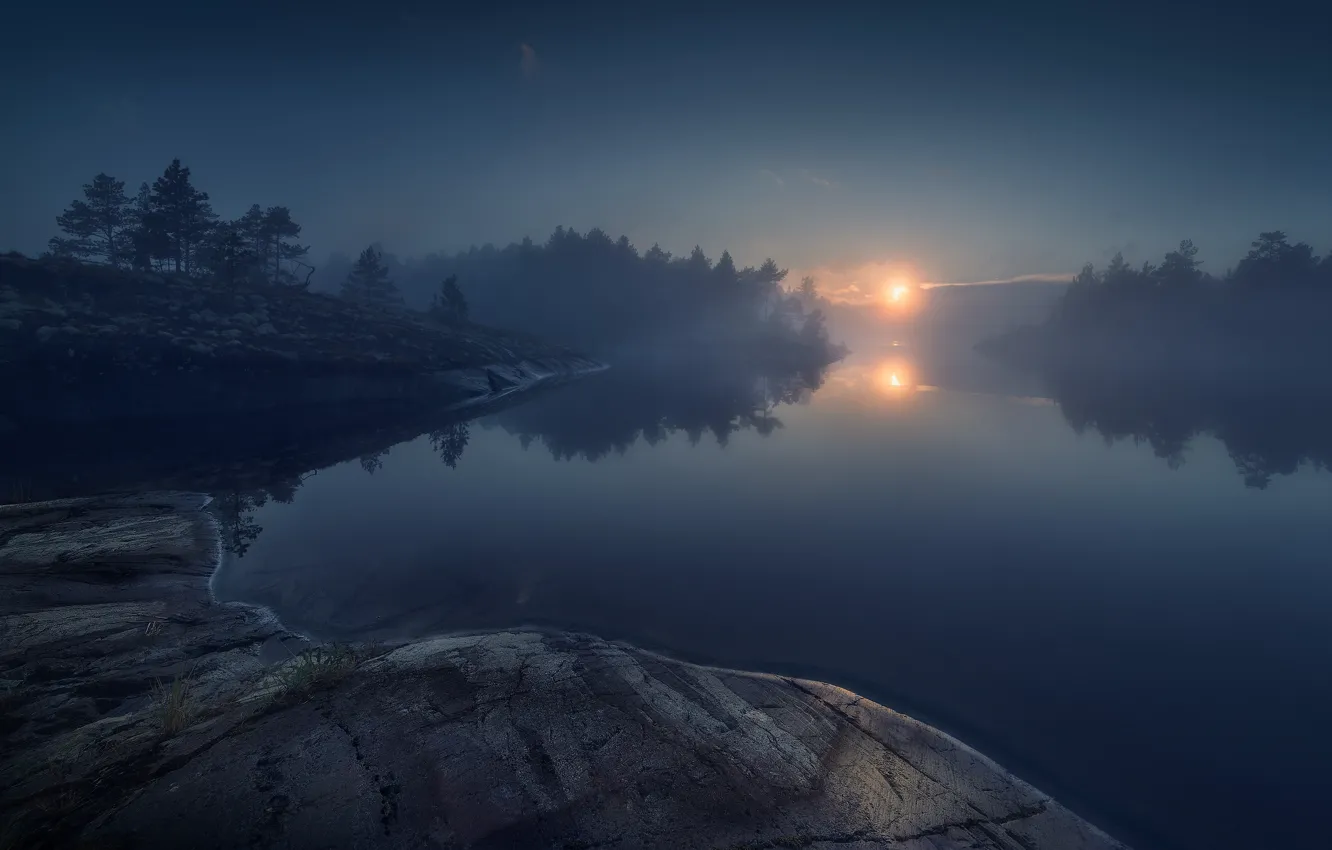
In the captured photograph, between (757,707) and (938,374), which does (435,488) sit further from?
(938,374)

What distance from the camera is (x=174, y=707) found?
6766mm

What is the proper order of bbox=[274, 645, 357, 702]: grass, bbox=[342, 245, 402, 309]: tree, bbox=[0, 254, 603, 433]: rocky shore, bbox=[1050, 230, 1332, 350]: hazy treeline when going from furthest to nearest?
bbox=[1050, 230, 1332, 350]: hazy treeline → bbox=[342, 245, 402, 309]: tree → bbox=[0, 254, 603, 433]: rocky shore → bbox=[274, 645, 357, 702]: grass

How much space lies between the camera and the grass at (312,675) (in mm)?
7559

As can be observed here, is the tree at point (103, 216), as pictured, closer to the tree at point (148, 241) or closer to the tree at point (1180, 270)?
the tree at point (148, 241)

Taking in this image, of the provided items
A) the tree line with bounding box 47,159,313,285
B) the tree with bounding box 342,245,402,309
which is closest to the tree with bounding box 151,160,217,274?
the tree line with bounding box 47,159,313,285

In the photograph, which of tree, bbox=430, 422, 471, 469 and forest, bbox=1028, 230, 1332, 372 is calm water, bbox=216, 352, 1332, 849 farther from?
forest, bbox=1028, 230, 1332, 372

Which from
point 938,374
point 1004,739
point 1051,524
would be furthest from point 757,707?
point 938,374

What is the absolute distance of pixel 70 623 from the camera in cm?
929

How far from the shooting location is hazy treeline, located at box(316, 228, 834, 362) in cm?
12769

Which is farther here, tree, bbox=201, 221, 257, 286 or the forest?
the forest

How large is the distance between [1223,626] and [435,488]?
24.4m

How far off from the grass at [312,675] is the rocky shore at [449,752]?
0.08 feet

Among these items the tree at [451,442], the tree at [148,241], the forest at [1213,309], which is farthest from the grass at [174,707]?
the forest at [1213,309]

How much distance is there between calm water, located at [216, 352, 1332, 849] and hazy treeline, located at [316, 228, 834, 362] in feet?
330
